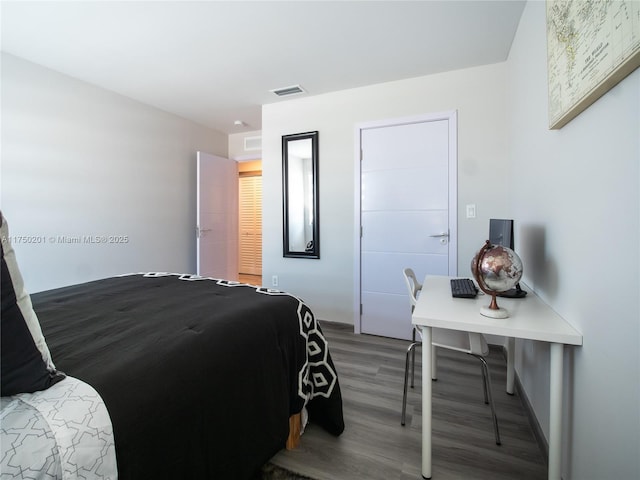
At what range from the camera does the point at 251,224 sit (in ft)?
20.5

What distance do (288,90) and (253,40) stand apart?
0.86m

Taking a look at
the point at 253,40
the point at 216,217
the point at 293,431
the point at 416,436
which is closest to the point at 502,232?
the point at 416,436

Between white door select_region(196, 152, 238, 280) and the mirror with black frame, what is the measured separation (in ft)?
4.41

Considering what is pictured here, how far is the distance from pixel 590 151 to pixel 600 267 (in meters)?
0.41

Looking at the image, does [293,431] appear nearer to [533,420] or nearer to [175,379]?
[175,379]

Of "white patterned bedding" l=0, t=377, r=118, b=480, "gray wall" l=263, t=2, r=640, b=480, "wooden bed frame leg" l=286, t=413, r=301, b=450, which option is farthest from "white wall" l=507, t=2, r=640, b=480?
"white patterned bedding" l=0, t=377, r=118, b=480

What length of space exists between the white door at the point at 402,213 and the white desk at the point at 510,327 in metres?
1.21

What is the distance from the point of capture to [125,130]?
3254 millimetres

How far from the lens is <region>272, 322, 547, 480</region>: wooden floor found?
4.30 ft

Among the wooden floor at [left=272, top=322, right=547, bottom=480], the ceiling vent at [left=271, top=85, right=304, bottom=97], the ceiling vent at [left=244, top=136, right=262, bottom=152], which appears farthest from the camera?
the ceiling vent at [left=244, top=136, right=262, bottom=152]

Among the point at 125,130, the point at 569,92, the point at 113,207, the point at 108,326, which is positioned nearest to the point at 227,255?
the point at 113,207

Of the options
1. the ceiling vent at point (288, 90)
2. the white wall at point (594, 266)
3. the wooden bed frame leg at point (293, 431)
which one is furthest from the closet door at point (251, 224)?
the white wall at point (594, 266)

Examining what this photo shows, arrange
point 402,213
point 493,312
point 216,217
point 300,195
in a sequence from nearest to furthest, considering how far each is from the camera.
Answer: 1. point 493,312
2. point 402,213
3. point 300,195
4. point 216,217

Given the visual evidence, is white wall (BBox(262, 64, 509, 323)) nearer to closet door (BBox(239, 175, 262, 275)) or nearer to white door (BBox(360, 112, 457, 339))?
white door (BBox(360, 112, 457, 339))
